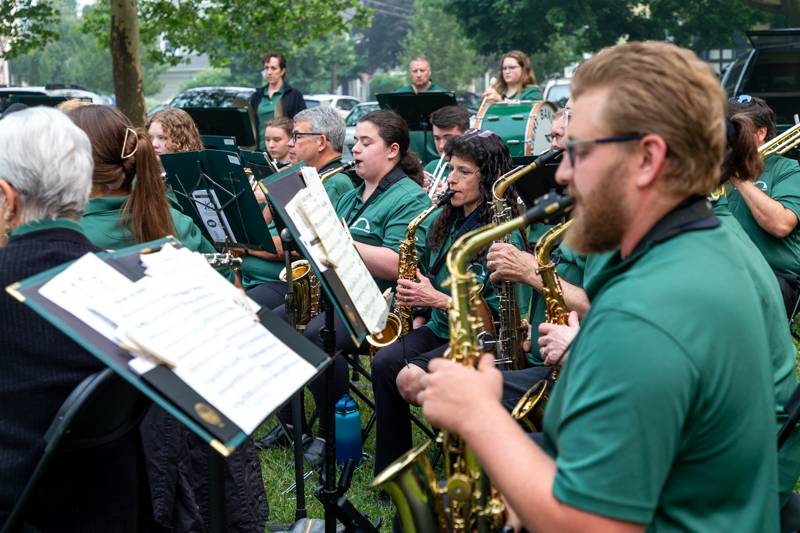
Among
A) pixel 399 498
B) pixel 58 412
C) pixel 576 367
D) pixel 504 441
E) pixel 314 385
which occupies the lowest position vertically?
pixel 314 385

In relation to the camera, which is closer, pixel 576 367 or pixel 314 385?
pixel 576 367

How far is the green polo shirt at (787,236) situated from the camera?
5.01 meters

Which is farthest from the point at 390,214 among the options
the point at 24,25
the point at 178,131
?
the point at 24,25

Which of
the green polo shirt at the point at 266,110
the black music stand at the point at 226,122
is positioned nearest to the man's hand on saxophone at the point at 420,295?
the black music stand at the point at 226,122

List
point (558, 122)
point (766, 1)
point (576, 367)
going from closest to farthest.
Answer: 1. point (576, 367)
2. point (558, 122)
3. point (766, 1)

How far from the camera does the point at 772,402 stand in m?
1.79

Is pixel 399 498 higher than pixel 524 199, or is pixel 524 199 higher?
pixel 524 199

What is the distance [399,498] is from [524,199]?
7.79 feet

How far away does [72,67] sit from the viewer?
5750cm

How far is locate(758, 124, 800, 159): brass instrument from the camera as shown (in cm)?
490

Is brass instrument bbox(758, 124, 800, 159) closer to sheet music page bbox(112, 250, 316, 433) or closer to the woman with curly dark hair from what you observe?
the woman with curly dark hair

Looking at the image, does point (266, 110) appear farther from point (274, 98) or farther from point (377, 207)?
point (377, 207)

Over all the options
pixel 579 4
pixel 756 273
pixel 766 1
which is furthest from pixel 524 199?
pixel 579 4

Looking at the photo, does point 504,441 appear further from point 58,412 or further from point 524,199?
point 524,199
